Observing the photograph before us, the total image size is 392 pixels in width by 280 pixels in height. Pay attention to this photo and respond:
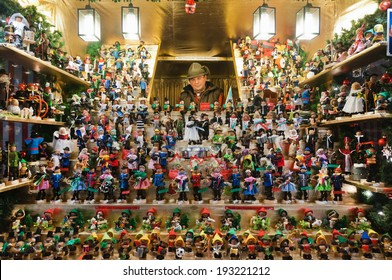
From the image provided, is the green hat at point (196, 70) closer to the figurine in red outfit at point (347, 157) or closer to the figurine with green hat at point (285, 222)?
the figurine in red outfit at point (347, 157)

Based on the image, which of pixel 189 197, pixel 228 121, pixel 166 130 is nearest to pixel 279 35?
pixel 228 121

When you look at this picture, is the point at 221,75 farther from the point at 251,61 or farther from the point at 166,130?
the point at 166,130

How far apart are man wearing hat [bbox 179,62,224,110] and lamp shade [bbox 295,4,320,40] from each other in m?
2.42

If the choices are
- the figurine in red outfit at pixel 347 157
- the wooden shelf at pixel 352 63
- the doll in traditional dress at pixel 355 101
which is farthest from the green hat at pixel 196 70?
the figurine in red outfit at pixel 347 157

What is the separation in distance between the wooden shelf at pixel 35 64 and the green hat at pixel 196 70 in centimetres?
210

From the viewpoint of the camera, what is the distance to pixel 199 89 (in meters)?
6.28

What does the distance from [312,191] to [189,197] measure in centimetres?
155

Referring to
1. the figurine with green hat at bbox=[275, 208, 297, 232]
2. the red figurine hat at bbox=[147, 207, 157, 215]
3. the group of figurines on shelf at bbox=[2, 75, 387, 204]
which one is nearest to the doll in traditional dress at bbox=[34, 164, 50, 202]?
the group of figurines on shelf at bbox=[2, 75, 387, 204]

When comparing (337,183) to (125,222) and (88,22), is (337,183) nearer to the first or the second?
(125,222)

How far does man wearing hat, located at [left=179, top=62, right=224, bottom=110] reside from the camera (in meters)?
6.06

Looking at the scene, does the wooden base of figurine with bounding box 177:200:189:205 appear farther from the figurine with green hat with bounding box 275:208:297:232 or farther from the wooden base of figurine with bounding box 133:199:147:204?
the figurine with green hat with bounding box 275:208:297:232

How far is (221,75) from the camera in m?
6.53

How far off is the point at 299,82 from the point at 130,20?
2.86 metres

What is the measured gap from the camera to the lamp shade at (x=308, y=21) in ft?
12.5
